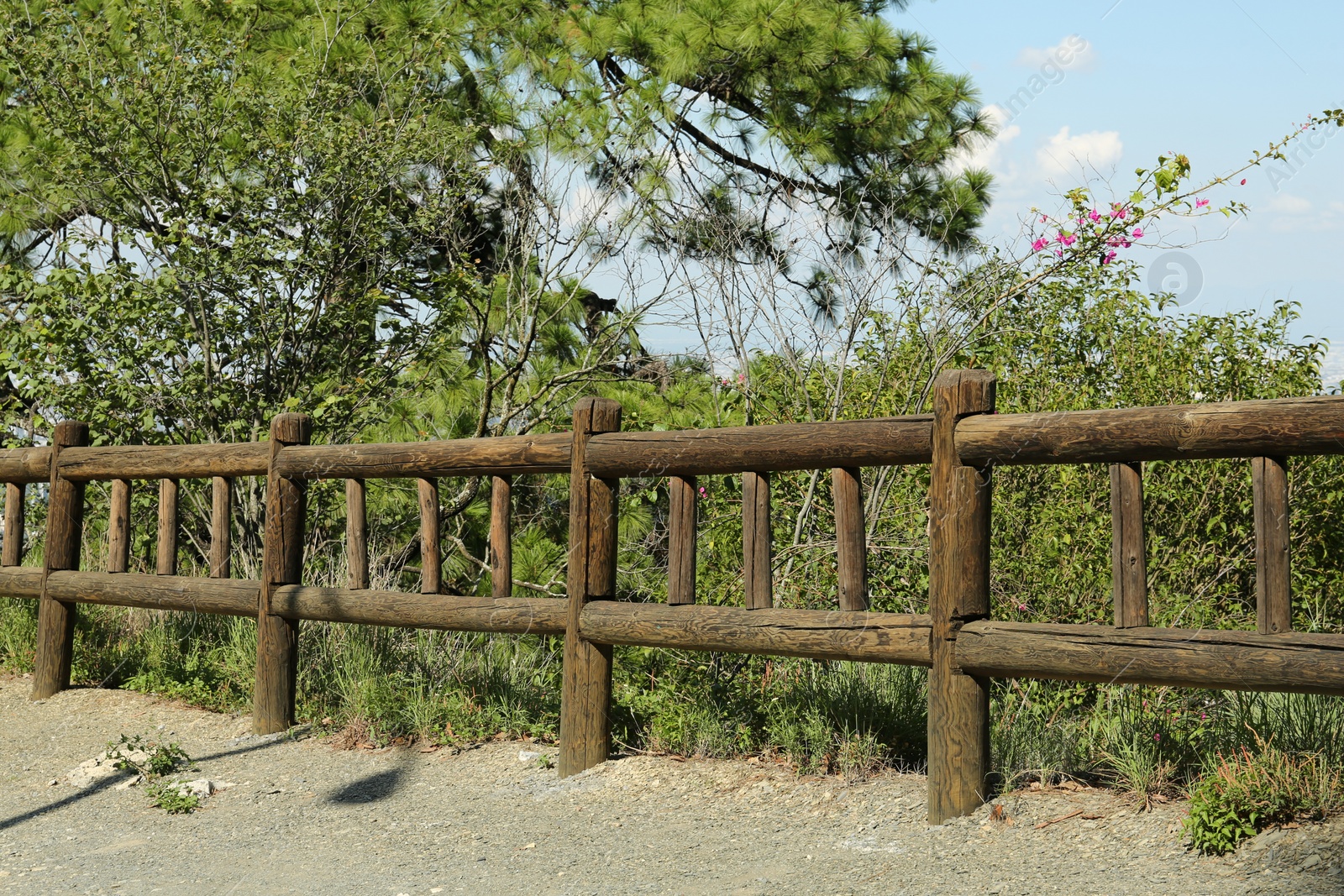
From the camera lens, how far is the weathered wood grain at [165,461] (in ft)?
21.4

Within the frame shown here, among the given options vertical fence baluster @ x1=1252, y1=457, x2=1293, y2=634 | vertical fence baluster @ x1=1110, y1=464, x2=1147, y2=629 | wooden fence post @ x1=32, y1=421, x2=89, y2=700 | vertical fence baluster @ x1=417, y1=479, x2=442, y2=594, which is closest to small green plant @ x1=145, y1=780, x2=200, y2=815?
vertical fence baluster @ x1=417, y1=479, x2=442, y2=594

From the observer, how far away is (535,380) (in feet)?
32.9

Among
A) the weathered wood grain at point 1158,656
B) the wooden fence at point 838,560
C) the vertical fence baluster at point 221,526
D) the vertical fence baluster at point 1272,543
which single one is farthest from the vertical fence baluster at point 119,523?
the vertical fence baluster at point 1272,543

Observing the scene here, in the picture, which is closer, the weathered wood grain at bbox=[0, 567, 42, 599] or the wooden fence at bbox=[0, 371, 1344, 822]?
the wooden fence at bbox=[0, 371, 1344, 822]

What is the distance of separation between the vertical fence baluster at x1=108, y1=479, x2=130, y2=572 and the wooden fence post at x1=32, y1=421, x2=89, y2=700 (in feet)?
1.15

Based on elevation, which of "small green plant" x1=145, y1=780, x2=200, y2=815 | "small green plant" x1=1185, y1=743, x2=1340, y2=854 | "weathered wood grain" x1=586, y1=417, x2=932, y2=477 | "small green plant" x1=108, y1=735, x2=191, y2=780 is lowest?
"small green plant" x1=145, y1=780, x2=200, y2=815

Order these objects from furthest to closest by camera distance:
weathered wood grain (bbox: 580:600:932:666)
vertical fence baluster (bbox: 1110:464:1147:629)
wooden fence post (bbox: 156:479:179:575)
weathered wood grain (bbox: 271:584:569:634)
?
wooden fence post (bbox: 156:479:179:575), weathered wood grain (bbox: 271:584:569:634), weathered wood grain (bbox: 580:600:932:666), vertical fence baluster (bbox: 1110:464:1147:629)

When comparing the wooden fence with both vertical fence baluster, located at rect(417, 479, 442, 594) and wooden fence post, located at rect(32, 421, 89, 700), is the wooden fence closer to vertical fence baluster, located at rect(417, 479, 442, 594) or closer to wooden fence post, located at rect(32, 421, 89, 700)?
vertical fence baluster, located at rect(417, 479, 442, 594)

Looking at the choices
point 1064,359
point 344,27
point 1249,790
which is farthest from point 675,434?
point 344,27

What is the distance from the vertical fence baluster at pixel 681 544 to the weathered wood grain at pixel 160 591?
8.25 ft

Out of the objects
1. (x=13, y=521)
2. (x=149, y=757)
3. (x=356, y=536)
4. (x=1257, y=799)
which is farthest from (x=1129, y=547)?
(x=13, y=521)

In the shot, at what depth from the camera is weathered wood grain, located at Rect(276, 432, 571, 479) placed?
535 cm

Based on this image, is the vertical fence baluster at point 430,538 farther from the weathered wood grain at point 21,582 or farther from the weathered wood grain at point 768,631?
the weathered wood grain at point 21,582

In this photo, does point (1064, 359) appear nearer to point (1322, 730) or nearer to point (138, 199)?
point (1322, 730)
